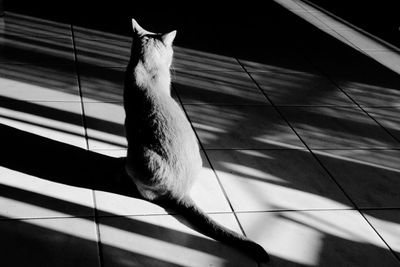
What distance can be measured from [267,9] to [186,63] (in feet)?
7.39

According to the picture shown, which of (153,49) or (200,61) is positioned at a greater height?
(153,49)

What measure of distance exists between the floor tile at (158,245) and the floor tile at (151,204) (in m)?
0.06

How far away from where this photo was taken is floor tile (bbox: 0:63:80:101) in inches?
119

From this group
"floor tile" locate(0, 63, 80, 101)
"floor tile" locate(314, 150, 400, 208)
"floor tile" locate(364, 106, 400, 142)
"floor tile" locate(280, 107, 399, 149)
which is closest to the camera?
"floor tile" locate(314, 150, 400, 208)

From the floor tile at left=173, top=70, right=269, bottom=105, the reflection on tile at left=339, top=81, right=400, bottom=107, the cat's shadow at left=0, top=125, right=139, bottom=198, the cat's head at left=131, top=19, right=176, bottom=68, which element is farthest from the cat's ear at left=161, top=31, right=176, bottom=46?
the reflection on tile at left=339, top=81, right=400, bottom=107

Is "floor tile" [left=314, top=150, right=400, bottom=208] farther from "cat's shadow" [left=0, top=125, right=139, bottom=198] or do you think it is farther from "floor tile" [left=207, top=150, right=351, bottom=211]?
"cat's shadow" [left=0, top=125, right=139, bottom=198]

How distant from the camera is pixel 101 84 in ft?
10.9

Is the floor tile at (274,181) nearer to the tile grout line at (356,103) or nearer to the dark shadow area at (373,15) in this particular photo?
the tile grout line at (356,103)

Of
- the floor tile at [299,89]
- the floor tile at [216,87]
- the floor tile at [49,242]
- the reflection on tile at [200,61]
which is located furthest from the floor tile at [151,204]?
the reflection on tile at [200,61]

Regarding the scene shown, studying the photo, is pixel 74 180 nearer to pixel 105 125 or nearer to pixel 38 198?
pixel 38 198

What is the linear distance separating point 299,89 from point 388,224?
1.64m

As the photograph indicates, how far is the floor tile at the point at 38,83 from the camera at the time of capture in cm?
303

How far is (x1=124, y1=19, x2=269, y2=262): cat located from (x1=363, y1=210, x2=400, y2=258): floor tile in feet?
2.31

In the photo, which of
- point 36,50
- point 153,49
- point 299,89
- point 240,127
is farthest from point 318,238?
point 36,50
